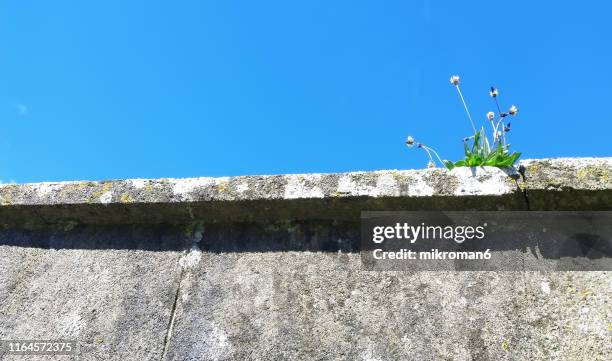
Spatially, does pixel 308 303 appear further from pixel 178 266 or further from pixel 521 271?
pixel 521 271

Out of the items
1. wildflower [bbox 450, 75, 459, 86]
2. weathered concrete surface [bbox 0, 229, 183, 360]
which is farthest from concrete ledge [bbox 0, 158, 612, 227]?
wildflower [bbox 450, 75, 459, 86]

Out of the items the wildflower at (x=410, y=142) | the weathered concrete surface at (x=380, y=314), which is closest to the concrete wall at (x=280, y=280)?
the weathered concrete surface at (x=380, y=314)

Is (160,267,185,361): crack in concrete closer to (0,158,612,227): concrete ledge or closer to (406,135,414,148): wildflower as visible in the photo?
(0,158,612,227): concrete ledge

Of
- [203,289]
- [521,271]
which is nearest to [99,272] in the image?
[203,289]

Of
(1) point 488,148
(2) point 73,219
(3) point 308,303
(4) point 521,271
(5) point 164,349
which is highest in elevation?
(1) point 488,148

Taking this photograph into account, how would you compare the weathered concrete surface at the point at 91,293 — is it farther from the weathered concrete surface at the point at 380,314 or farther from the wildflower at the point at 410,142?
the wildflower at the point at 410,142

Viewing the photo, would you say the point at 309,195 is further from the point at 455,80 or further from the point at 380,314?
the point at 455,80

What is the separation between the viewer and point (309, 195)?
256 centimetres

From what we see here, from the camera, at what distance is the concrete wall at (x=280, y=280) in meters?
2.22

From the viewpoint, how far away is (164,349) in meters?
2.38

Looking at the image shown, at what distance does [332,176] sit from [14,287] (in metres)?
1.84

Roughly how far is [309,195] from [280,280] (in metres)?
0.44

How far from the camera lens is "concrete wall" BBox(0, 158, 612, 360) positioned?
2219mm

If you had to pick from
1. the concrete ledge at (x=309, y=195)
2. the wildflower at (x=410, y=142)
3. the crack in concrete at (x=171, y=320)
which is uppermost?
the wildflower at (x=410, y=142)
